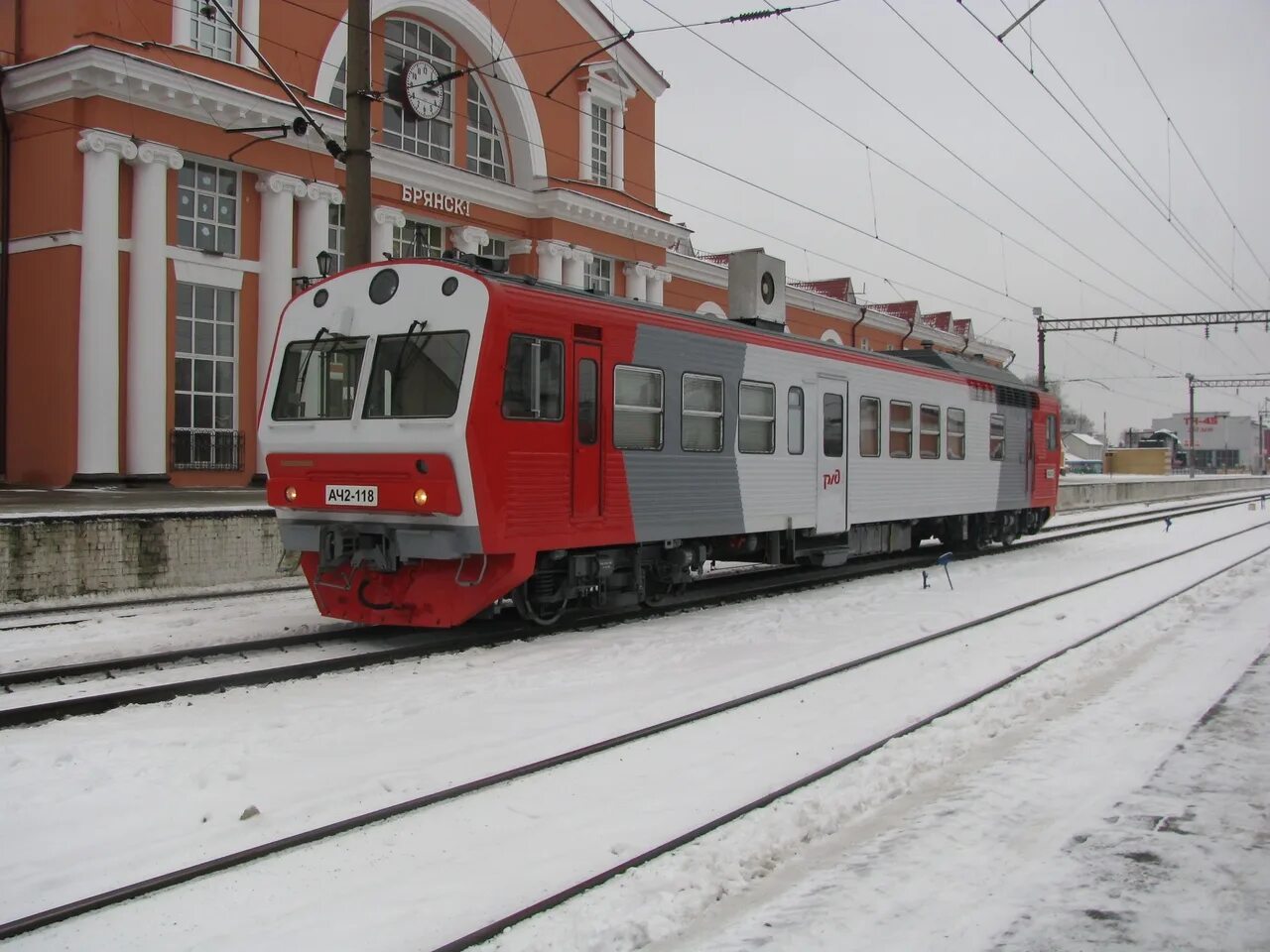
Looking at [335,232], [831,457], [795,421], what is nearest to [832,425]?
[831,457]

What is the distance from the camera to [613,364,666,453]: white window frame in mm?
10036

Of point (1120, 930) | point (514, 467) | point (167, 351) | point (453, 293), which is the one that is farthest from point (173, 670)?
point (167, 351)

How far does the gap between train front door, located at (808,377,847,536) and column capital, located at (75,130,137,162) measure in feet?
43.6

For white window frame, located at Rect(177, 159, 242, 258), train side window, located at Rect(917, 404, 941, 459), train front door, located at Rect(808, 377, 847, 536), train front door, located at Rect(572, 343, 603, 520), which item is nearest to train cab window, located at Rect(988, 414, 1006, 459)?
train side window, located at Rect(917, 404, 941, 459)

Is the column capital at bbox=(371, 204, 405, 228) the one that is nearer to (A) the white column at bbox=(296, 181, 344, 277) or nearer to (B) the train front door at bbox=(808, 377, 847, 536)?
(A) the white column at bbox=(296, 181, 344, 277)

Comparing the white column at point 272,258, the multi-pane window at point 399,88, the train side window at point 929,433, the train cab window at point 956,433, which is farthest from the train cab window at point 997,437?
the multi-pane window at point 399,88

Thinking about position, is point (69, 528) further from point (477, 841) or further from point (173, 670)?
point (477, 841)

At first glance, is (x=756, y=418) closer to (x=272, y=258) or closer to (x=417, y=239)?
(x=272, y=258)

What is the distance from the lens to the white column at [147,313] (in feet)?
62.4

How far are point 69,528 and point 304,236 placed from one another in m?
11.7

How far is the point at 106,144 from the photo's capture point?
60.6 feet

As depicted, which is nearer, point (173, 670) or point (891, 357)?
point (173, 670)

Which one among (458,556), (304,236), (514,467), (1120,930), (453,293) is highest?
(304,236)

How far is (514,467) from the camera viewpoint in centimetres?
898
